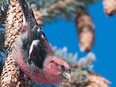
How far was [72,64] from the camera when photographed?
170 centimetres

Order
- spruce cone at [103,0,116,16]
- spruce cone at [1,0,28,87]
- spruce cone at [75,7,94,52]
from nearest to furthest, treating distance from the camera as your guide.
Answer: spruce cone at [1,0,28,87] → spruce cone at [103,0,116,16] → spruce cone at [75,7,94,52]

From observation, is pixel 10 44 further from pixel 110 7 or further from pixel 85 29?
pixel 85 29

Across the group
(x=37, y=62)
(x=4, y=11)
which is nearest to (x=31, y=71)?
(x=37, y=62)

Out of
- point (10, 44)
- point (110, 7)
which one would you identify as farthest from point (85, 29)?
point (10, 44)

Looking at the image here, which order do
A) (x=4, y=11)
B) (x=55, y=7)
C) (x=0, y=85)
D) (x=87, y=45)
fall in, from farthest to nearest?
1. (x=87, y=45)
2. (x=55, y=7)
3. (x=4, y=11)
4. (x=0, y=85)

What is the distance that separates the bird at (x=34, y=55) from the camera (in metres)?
0.79

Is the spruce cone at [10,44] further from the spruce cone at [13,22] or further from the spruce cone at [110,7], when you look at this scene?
the spruce cone at [110,7]

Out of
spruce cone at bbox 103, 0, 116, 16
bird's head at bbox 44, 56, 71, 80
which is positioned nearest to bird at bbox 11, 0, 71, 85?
bird's head at bbox 44, 56, 71, 80

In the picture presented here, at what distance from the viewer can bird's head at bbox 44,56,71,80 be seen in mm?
794

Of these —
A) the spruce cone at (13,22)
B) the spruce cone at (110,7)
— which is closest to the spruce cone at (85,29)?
the spruce cone at (110,7)

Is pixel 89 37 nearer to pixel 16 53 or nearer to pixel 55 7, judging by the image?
pixel 55 7

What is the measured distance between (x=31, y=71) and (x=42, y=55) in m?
0.04

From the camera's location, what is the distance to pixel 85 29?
2.05m

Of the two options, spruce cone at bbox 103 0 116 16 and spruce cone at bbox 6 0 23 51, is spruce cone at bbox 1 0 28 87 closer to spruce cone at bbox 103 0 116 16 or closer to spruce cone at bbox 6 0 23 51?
spruce cone at bbox 6 0 23 51
